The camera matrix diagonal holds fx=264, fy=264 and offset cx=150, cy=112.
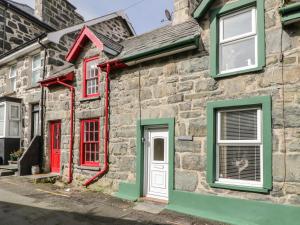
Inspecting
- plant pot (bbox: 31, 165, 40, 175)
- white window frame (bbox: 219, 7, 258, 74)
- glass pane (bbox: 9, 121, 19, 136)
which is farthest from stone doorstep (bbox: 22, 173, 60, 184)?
white window frame (bbox: 219, 7, 258, 74)

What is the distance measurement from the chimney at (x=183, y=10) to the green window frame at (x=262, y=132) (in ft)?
14.2

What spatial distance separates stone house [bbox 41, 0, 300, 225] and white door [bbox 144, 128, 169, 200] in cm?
3

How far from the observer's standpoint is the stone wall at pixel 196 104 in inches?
229

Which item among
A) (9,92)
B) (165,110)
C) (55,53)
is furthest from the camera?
(9,92)

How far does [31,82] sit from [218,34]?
1041 cm

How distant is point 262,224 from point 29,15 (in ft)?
59.2

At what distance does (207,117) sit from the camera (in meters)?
6.95

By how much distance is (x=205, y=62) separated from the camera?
23.7 ft

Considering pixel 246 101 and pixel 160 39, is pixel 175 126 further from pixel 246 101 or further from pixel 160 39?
pixel 160 39

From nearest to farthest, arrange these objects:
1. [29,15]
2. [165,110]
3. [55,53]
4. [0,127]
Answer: [165,110] < [55,53] < [0,127] < [29,15]

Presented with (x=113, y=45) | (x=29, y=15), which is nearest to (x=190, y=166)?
(x=113, y=45)

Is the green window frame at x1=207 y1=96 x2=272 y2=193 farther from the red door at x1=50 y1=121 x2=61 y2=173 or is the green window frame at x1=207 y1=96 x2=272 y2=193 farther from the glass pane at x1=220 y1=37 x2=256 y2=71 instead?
the red door at x1=50 y1=121 x2=61 y2=173

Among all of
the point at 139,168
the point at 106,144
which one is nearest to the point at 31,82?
the point at 106,144

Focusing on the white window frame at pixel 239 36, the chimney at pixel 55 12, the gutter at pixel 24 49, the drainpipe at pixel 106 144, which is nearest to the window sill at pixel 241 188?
the white window frame at pixel 239 36
